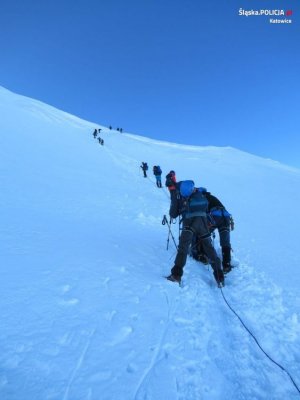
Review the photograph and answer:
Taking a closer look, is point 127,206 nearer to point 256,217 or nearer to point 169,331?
point 256,217

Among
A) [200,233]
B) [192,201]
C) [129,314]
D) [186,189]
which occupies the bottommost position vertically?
[129,314]

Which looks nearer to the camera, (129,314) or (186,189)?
(129,314)

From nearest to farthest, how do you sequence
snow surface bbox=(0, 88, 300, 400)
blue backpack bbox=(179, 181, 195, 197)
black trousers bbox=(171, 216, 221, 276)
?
snow surface bbox=(0, 88, 300, 400)
black trousers bbox=(171, 216, 221, 276)
blue backpack bbox=(179, 181, 195, 197)

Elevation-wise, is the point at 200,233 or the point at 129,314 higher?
the point at 200,233

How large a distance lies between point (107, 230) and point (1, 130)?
1654 centimetres

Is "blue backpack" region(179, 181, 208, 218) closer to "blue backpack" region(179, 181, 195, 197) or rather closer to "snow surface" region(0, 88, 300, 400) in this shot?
"blue backpack" region(179, 181, 195, 197)

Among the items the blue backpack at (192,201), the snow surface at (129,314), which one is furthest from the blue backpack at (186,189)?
the snow surface at (129,314)

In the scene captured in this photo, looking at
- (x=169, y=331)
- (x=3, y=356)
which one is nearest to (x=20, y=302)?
(x=3, y=356)

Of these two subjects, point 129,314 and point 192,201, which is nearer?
point 129,314

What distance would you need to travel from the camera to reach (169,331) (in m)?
3.70

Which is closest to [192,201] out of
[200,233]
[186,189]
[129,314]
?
[186,189]

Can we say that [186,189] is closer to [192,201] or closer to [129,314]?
[192,201]

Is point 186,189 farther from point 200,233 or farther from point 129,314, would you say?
point 129,314

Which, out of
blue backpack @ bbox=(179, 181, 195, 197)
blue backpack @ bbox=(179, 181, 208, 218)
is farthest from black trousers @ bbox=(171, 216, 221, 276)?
blue backpack @ bbox=(179, 181, 195, 197)
